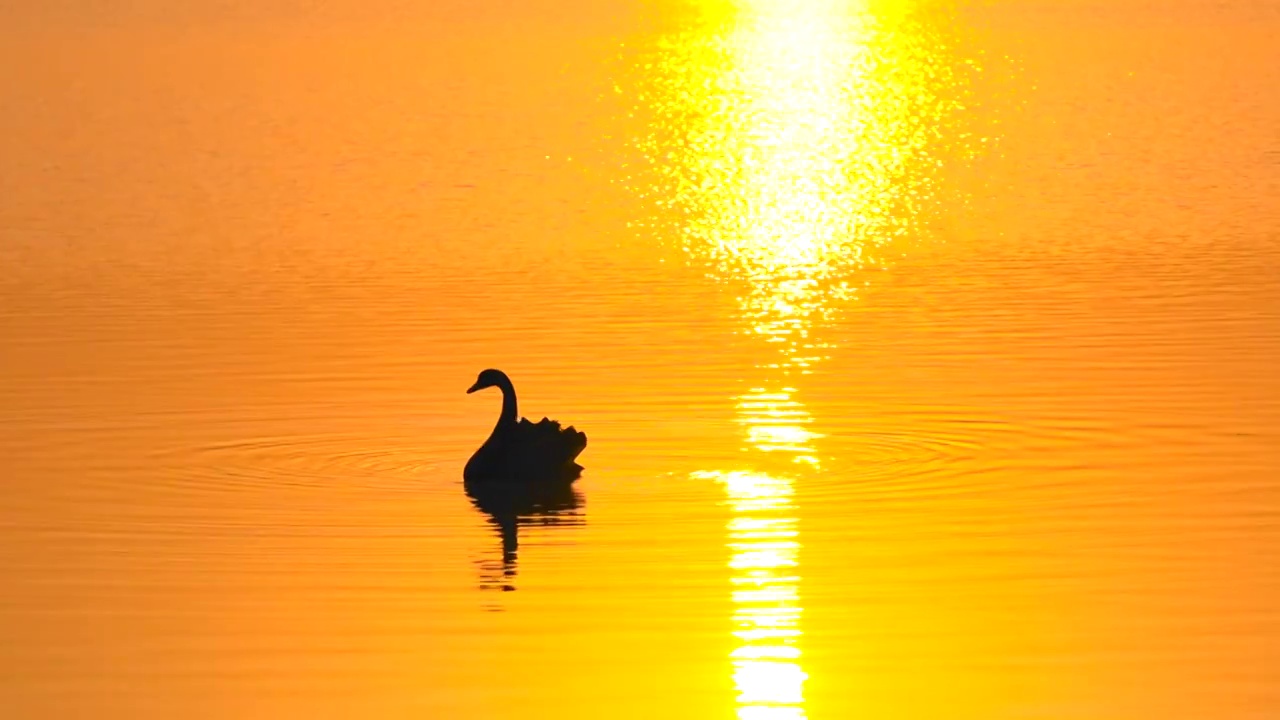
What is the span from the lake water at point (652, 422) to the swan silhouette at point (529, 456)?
0.96ft

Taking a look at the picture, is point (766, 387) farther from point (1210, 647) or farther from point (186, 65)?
point (186, 65)

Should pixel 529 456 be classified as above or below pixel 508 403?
below

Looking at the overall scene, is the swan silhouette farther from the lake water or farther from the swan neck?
the swan neck

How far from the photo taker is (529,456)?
23.9 metres

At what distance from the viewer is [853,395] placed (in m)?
28.6

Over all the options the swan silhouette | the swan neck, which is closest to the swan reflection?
the swan silhouette

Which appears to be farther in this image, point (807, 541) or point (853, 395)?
point (853, 395)

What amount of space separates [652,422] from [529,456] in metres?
3.20

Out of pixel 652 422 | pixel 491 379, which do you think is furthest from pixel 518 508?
pixel 652 422

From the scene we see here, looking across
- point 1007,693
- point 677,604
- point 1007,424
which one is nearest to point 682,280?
point 1007,424

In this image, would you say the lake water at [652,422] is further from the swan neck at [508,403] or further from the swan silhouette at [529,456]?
the swan neck at [508,403]

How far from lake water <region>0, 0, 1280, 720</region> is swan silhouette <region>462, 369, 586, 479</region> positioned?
0.96 ft

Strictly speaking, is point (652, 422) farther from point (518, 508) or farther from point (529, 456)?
point (518, 508)

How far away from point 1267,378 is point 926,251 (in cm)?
1575
